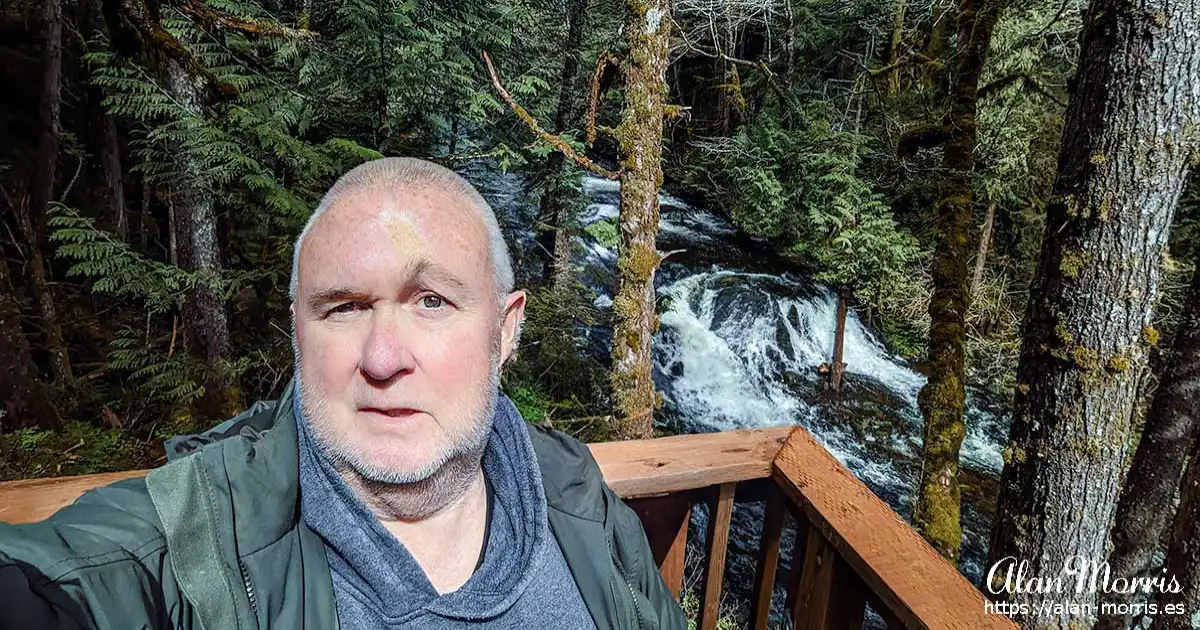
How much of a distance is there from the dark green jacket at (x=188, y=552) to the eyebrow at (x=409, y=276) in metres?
0.23

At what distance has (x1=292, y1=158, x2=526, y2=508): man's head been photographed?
111 centimetres

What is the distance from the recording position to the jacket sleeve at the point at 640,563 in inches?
53.3

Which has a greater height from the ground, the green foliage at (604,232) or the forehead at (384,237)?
the forehead at (384,237)

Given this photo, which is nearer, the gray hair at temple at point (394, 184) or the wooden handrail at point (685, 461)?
the gray hair at temple at point (394, 184)

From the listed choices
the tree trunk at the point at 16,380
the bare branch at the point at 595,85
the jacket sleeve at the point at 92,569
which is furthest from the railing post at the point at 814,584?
the tree trunk at the point at 16,380

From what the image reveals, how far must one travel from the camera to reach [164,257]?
7543mm

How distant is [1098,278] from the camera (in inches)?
110

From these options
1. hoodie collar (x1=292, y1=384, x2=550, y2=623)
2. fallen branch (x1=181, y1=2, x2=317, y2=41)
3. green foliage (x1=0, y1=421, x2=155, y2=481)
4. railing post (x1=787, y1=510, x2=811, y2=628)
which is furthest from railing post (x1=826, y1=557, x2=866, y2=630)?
green foliage (x1=0, y1=421, x2=155, y2=481)

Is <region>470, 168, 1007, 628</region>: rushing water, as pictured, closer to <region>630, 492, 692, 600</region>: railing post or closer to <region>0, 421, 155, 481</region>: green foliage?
<region>0, 421, 155, 481</region>: green foliage

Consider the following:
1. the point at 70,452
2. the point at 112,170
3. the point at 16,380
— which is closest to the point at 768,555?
the point at 70,452

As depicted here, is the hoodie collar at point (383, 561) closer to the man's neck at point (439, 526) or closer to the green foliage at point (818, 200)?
the man's neck at point (439, 526)

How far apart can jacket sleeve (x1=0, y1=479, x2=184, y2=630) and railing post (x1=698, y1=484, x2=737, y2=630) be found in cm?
124

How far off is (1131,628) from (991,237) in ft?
29.4

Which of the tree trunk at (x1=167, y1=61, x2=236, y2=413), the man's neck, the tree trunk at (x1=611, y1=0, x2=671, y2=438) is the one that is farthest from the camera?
the tree trunk at (x1=611, y1=0, x2=671, y2=438)
